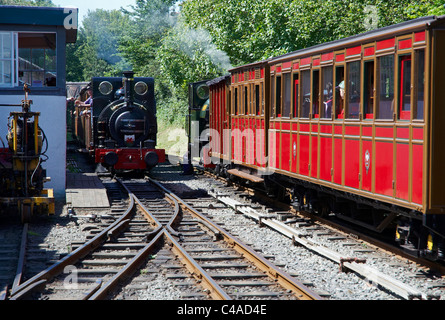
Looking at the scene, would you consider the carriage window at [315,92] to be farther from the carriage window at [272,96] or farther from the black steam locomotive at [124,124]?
the black steam locomotive at [124,124]

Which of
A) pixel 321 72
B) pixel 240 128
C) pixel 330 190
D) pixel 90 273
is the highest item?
pixel 321 72

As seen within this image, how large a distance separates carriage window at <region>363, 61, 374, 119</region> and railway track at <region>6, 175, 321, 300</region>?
2727 millimetres

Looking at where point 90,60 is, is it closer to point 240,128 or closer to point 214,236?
point 240,128

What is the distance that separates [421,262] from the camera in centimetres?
835

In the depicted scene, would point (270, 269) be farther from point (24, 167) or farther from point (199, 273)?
point (24, 167)

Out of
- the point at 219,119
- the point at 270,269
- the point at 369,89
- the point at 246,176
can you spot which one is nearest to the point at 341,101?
the point at 369,89

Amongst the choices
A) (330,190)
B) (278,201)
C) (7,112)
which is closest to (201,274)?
(330,190)

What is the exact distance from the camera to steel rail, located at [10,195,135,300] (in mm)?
6993

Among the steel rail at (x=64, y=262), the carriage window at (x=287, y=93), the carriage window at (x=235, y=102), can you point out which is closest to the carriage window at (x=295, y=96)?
the carriage window at (x=287, y=93)

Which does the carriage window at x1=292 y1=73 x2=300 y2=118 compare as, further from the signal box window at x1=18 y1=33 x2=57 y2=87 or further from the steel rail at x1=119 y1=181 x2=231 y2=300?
the signal box window at x1=18 y1=33 x2=57 y2=87

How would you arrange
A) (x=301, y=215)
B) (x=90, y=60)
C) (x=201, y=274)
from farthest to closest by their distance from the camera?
1. (x=90, y=60)
2. (x=301, y=215)
3. (x=201, y=274)

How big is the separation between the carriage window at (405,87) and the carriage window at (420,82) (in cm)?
21
